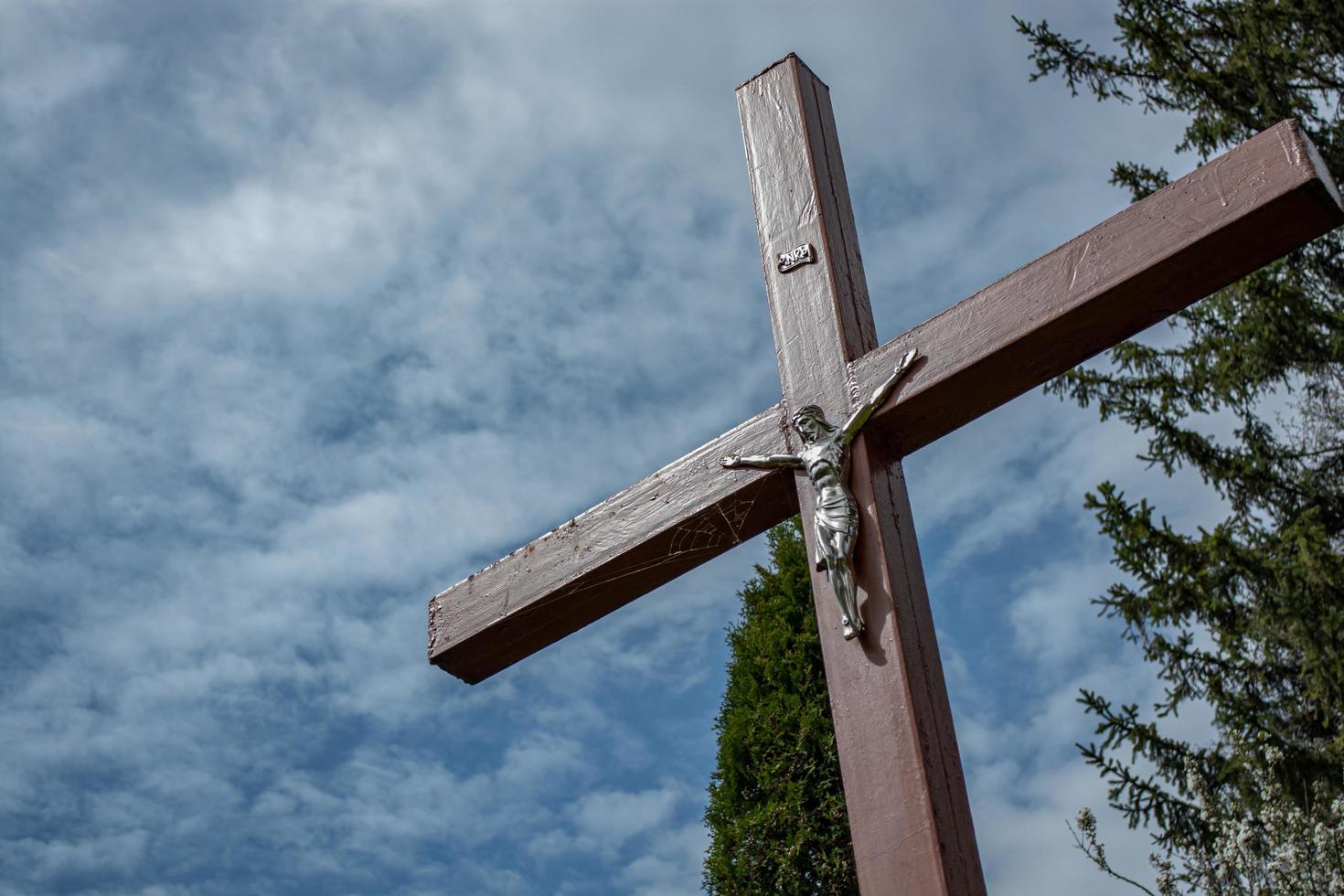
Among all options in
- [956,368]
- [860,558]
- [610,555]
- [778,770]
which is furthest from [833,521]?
[778,770]

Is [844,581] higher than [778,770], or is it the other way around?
[778,770]

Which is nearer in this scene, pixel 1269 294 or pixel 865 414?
pixel 865 414

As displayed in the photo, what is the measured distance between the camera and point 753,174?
2924 millimetres

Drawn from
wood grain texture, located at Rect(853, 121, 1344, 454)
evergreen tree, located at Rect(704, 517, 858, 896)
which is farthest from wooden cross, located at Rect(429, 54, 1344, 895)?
evergreen tree, located at Rect(704, 517, 858, 896)

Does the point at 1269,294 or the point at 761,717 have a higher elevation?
the point at 1269,294

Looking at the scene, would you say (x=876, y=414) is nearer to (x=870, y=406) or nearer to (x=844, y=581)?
(x=870, y=406)

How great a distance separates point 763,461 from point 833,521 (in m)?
0.29

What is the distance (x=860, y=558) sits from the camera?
228 centimetres

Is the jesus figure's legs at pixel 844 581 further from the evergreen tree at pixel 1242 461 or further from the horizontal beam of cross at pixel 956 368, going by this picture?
the evergreen tree at pixel 1242 461

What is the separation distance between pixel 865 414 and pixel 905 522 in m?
0.22

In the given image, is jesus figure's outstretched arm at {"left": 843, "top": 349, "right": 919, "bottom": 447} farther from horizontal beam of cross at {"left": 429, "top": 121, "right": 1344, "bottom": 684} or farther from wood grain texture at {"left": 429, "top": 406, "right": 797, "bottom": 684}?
wood grain texture at {"left": 429, "top": 406, "right": 797, "bottom": 684}

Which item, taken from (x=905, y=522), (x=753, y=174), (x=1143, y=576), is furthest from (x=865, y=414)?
(x=1143, y=576)

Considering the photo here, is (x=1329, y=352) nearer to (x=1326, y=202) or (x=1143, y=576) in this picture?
(x=1143, y=576)

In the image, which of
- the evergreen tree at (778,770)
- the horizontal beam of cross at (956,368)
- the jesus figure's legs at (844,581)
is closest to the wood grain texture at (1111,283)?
the horizontal beam of cross at (956,368)
